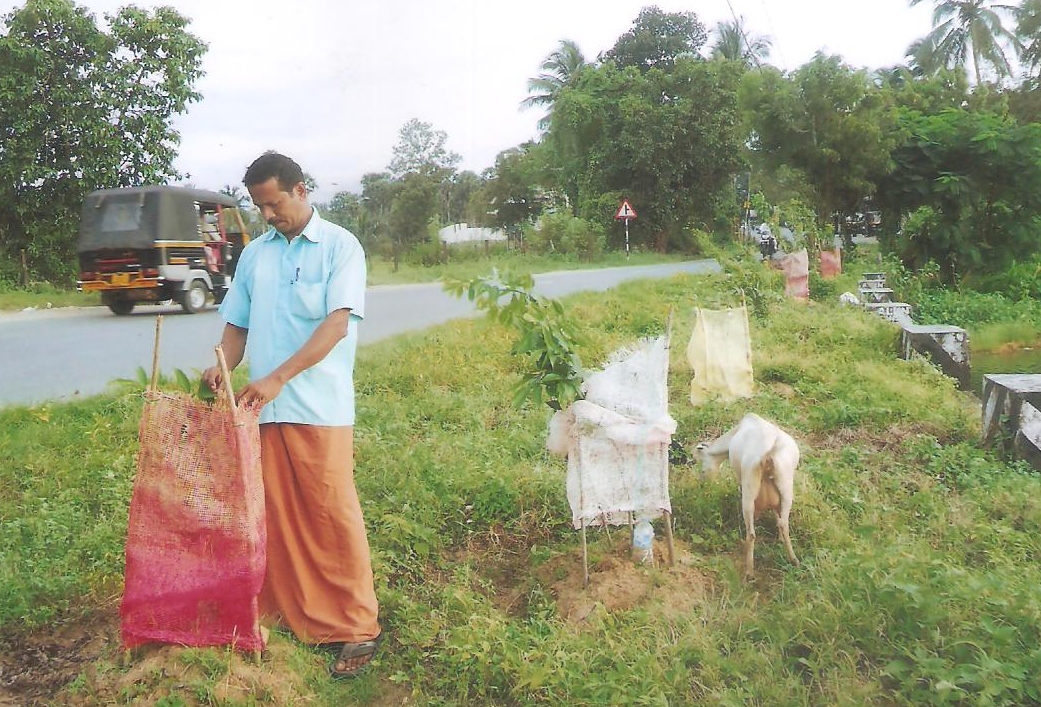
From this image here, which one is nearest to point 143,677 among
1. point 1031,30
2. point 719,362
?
point 719,362

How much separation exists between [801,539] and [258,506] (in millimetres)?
2007

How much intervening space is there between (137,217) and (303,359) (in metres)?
3.94

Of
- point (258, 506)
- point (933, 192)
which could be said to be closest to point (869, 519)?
point (258, 506)

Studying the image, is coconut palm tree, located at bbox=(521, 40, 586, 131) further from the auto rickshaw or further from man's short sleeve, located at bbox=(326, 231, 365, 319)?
man's short sleeve, located at bbox=(326, 231, 365, 319)

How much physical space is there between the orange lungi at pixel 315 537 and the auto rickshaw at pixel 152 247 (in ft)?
→ 9.98

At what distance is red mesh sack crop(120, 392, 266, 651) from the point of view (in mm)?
2338

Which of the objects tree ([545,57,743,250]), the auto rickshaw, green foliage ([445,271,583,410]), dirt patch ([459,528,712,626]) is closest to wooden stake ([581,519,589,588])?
dirt patch ([459,528,712,626])

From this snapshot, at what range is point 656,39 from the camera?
12820 millimetres

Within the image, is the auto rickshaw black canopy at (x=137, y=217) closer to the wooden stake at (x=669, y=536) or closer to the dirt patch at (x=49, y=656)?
the dirt patch at (x=49, y=656)

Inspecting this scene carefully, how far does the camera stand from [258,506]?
7.80 feet

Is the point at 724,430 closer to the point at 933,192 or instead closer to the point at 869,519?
the point at 869,519

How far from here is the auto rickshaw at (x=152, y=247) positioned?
534 centimetres

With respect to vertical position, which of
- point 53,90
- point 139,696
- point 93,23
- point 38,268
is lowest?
point 139,696

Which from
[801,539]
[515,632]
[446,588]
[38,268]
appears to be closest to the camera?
[515,632]
